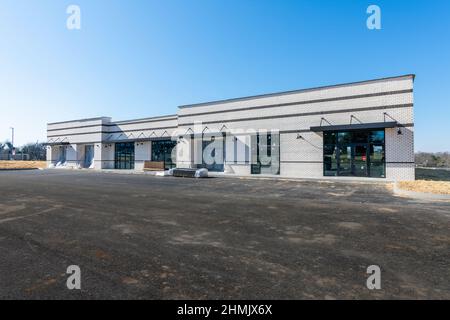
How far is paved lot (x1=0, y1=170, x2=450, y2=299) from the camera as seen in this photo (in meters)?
3.28

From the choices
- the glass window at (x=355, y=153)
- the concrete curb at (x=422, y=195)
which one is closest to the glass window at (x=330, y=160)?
the glass window at (x=355, y=153)

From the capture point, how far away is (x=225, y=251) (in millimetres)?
4633

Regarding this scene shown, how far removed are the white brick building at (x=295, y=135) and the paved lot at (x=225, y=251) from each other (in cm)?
1091

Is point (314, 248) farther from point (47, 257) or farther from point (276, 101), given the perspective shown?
point (276, 101)

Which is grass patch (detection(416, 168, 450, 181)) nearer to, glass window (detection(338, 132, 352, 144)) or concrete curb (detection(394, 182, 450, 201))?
glass window (detection(338, 132, 352, 144))

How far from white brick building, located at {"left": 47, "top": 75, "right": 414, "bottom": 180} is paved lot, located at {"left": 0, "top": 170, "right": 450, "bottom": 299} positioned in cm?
1091

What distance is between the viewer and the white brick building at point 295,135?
704 inches

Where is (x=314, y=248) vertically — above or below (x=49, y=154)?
below

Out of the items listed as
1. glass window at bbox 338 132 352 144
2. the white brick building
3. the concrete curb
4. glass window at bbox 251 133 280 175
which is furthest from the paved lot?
glass window at bbox 251 133 280 175

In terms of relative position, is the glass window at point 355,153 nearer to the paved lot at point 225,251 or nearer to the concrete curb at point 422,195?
the concrete curb at point 422,195

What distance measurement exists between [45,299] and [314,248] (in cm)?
410

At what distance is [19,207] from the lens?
8781mm
